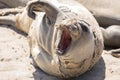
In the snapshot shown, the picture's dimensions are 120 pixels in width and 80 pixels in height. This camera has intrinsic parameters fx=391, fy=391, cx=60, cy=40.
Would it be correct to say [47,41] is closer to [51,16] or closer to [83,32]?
[51,16]

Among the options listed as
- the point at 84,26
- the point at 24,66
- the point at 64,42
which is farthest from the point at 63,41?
the point at 24,66

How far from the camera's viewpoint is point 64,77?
12.5 feet

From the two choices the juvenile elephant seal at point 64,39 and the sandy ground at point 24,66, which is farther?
the sandy ground at point 24,66

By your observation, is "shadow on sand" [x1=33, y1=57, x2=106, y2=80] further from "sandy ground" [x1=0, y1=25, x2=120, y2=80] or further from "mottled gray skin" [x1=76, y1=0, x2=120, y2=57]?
"mottled gray skin" [x1=76, y1=0, x2=120, y2=57]

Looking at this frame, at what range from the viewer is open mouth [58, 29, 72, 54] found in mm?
3381

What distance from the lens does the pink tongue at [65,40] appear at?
3.39m

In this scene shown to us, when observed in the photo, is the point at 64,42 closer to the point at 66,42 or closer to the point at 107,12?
the point at 66,42

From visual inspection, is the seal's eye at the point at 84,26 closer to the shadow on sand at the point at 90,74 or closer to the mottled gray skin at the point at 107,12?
the shadow on sand at the point at 90,74

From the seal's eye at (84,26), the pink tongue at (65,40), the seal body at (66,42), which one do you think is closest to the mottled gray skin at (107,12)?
the seal body at (66,42)

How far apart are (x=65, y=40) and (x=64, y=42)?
0.02 m

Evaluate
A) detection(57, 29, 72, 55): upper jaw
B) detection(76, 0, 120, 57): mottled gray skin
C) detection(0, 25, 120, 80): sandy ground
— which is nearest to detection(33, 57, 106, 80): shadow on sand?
detection(0, 25, 120, 80): sandy ground

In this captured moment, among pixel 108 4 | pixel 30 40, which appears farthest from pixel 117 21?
pixel 30 40

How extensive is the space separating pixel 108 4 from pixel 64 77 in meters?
1.74

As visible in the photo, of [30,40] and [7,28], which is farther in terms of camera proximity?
[7,28]
